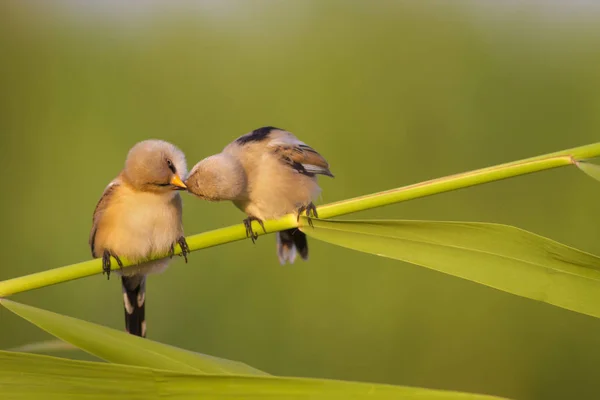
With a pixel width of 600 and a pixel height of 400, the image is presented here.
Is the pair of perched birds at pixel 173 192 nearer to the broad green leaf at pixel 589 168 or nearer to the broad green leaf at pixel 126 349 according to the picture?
the broad green leaf at pixel 126 349

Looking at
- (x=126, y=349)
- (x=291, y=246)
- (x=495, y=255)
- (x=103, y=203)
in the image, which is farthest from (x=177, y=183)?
(x=495, y=255)

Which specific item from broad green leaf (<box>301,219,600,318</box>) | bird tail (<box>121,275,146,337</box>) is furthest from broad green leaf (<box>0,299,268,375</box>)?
bird tail (<box>121,275,146,337</box>)

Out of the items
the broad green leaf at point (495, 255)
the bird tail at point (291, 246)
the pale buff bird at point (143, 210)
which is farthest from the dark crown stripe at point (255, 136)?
the broad green leaf at point (495, 255)

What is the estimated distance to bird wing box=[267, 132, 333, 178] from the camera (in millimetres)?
3510

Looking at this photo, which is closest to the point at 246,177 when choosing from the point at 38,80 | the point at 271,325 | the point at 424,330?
the point at 271,325

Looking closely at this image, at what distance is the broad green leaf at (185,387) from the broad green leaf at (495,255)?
366 mm

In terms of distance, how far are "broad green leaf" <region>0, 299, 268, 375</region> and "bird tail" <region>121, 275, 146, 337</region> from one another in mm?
2006

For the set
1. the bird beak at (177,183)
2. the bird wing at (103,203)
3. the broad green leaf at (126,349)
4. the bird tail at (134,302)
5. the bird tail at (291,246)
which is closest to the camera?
the broad green leaf at (126,349)

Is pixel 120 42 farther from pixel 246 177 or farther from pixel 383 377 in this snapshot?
pixel 246 177

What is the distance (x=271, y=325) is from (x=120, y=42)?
11.8 ft

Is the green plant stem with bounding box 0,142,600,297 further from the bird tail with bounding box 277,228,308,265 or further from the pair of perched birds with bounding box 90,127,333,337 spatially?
the bird tail with bounding box 277,228,308,265

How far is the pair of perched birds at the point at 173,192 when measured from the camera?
2.72 meters

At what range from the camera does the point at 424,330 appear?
7.07 m

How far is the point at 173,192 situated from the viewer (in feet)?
9.45
